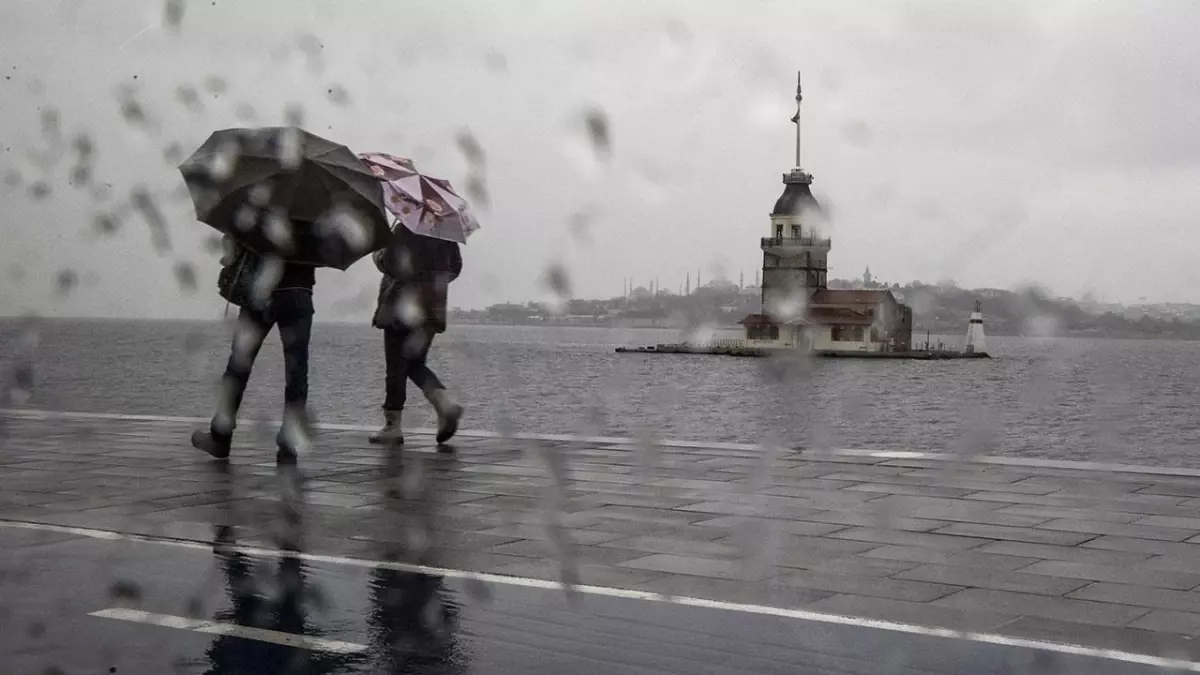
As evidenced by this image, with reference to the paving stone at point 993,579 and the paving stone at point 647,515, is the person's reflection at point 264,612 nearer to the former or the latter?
the paving stone at point 647,515

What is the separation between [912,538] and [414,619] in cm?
297

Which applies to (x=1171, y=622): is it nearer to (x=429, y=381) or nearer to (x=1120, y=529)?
(x=1120, y=529)

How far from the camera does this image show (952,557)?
6.60 meters

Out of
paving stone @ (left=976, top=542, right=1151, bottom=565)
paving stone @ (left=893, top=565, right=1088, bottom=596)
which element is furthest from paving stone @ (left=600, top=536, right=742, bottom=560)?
paving stone @ (left=976, top=542, right=1151, bottom=565)

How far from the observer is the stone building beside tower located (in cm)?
13200

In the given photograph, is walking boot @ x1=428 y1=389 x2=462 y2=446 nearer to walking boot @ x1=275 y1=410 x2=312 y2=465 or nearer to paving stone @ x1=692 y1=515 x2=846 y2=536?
walking boot @ x1=275 y1=410 x2=312 y2=465

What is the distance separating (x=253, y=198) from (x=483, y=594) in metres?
5.34

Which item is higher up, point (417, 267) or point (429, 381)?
point (417, 267)

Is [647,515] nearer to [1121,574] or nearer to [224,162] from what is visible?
[1121,574]

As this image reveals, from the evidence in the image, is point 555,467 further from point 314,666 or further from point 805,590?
point 314,666

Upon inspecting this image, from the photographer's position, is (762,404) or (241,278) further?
(762,404)

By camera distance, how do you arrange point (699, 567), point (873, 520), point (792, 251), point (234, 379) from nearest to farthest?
point (699, 567)
point (873, 520)
point (234, 379)
point (792, 251)

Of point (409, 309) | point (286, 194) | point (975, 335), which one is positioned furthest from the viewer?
point (975, 335)

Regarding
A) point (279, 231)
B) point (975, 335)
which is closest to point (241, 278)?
point (279, 231)
